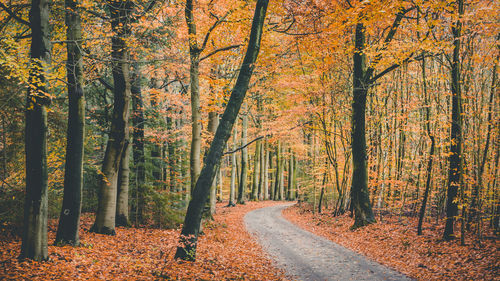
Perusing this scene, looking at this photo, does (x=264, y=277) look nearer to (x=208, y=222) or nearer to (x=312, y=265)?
(x=312, y=265)

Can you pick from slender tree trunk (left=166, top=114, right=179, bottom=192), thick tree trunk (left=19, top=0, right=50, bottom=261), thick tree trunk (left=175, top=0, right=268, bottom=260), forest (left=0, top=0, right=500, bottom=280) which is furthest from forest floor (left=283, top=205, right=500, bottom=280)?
thick tree trunk (left=19, top=0, right=50, bottom=261)

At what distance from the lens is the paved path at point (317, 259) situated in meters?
6.49

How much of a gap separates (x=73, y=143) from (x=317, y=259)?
722 cm

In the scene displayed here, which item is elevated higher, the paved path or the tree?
the tree

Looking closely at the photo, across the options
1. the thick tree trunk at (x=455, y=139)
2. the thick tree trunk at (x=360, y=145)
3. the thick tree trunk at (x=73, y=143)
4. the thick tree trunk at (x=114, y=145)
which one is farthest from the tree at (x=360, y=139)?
the thick tree trunk at (x=73, y=143)

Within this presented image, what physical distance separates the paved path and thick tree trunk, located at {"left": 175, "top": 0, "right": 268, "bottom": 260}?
102 inches

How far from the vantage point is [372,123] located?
15984 mm

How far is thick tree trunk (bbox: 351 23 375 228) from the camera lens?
1210 cm

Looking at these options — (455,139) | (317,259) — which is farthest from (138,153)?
(455,139)

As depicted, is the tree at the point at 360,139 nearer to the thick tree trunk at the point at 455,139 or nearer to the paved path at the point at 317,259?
the paved path at the point at 317,259

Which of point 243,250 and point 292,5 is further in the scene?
point 243,250

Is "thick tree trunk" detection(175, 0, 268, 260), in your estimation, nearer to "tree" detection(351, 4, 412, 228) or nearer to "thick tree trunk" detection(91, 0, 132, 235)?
"thick tree trunk" detection(91, 0, 132, 235)

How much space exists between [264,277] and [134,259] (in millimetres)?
3144

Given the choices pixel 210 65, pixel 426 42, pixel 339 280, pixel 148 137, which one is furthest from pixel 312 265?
pixel 210 65
